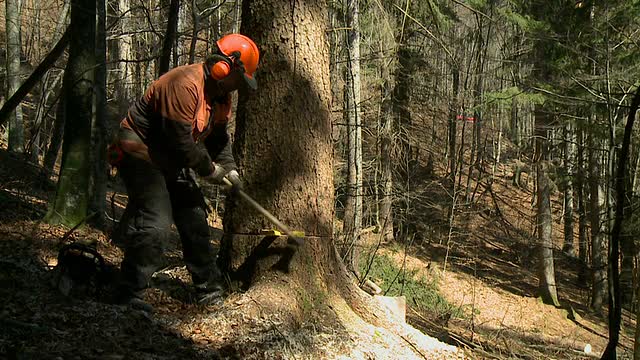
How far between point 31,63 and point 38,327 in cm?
1506

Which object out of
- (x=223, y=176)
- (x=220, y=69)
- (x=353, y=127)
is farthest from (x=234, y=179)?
(x=353, y=127)

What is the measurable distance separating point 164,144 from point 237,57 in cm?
82

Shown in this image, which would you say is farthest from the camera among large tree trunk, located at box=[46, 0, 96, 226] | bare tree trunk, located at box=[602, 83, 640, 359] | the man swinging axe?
large tree trunk, located at box=[46, 0, 96, 226]

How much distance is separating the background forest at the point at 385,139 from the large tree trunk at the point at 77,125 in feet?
0.06

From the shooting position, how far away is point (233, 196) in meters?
4.48

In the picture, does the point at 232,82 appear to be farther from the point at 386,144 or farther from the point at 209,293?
the point at 386,144

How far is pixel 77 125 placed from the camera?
251 inches

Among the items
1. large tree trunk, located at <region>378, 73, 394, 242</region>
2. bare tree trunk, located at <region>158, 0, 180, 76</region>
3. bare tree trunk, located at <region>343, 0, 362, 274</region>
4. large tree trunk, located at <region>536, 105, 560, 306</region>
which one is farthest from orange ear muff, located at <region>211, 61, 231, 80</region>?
large tree trunk, located at <region>536, 105, 560, 306</region>

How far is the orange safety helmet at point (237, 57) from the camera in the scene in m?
4.02

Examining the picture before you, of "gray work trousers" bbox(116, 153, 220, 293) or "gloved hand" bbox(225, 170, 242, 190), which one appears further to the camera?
"gloved hand" bbox(225, 170, 242, 190)

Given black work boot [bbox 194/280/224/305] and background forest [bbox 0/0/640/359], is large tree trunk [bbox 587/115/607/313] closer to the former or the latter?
background forest [bbox 0/0/640/359]

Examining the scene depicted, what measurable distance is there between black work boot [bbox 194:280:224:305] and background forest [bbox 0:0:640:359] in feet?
0.52

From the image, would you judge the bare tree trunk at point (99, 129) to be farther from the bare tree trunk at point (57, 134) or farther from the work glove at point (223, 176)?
the work glove at point (223, 176)

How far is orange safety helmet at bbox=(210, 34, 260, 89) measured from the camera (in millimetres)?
4020
